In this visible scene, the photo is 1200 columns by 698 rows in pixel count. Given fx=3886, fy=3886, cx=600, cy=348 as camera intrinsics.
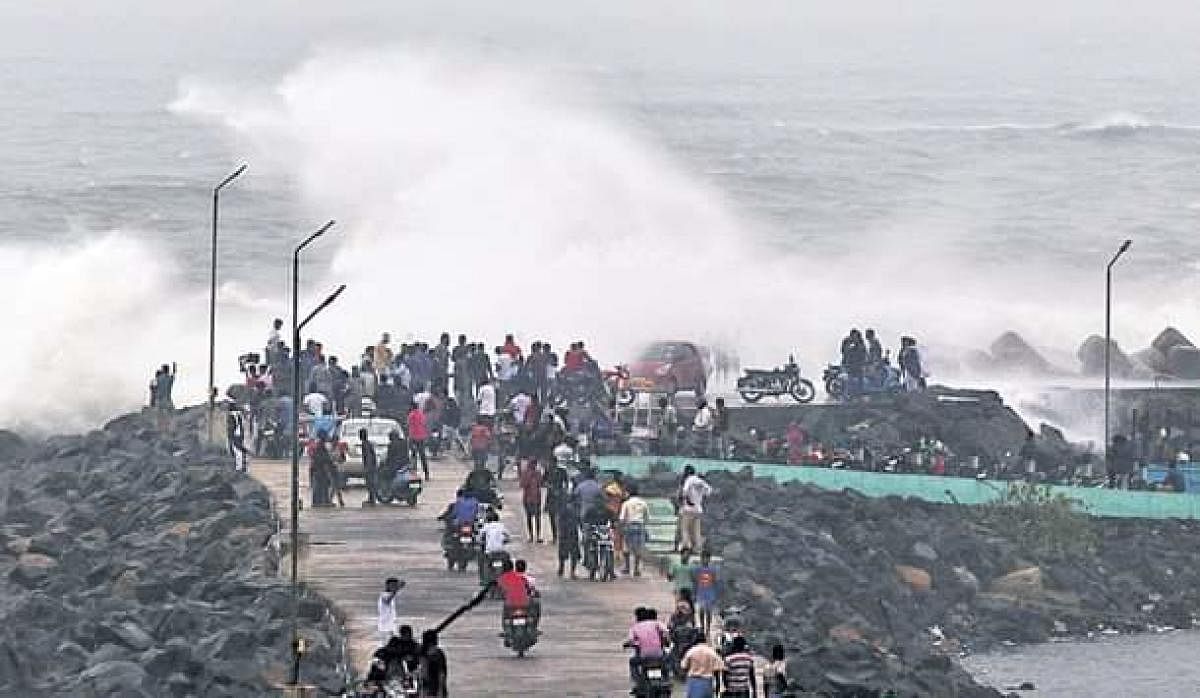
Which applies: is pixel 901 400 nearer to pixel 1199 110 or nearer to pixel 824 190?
pixel 824 190

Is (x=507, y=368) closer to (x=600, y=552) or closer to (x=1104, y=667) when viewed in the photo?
(x=1104, y=667)

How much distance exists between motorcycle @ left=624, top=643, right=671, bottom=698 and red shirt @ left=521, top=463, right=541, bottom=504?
913 cm

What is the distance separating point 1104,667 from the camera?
44844 mm

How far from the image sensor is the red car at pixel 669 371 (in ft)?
188

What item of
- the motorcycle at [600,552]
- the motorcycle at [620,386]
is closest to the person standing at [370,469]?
the motorcycle at [600,552]

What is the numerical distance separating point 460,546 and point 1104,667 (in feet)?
28.8

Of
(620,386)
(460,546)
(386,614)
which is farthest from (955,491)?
(386,614)

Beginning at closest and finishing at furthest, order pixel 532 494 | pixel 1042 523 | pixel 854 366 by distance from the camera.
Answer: pixel 532 494, pixel 1042 523, pixel 854 366

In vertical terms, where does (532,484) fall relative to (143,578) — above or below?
above

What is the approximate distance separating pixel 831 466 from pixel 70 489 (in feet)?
33.2

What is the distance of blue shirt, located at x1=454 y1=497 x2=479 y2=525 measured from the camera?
132ft

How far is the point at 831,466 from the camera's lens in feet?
170

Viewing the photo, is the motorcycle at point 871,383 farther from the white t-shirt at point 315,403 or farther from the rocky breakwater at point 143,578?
the white t-shirt at point 315,403

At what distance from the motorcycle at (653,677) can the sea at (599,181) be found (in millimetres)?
10945
